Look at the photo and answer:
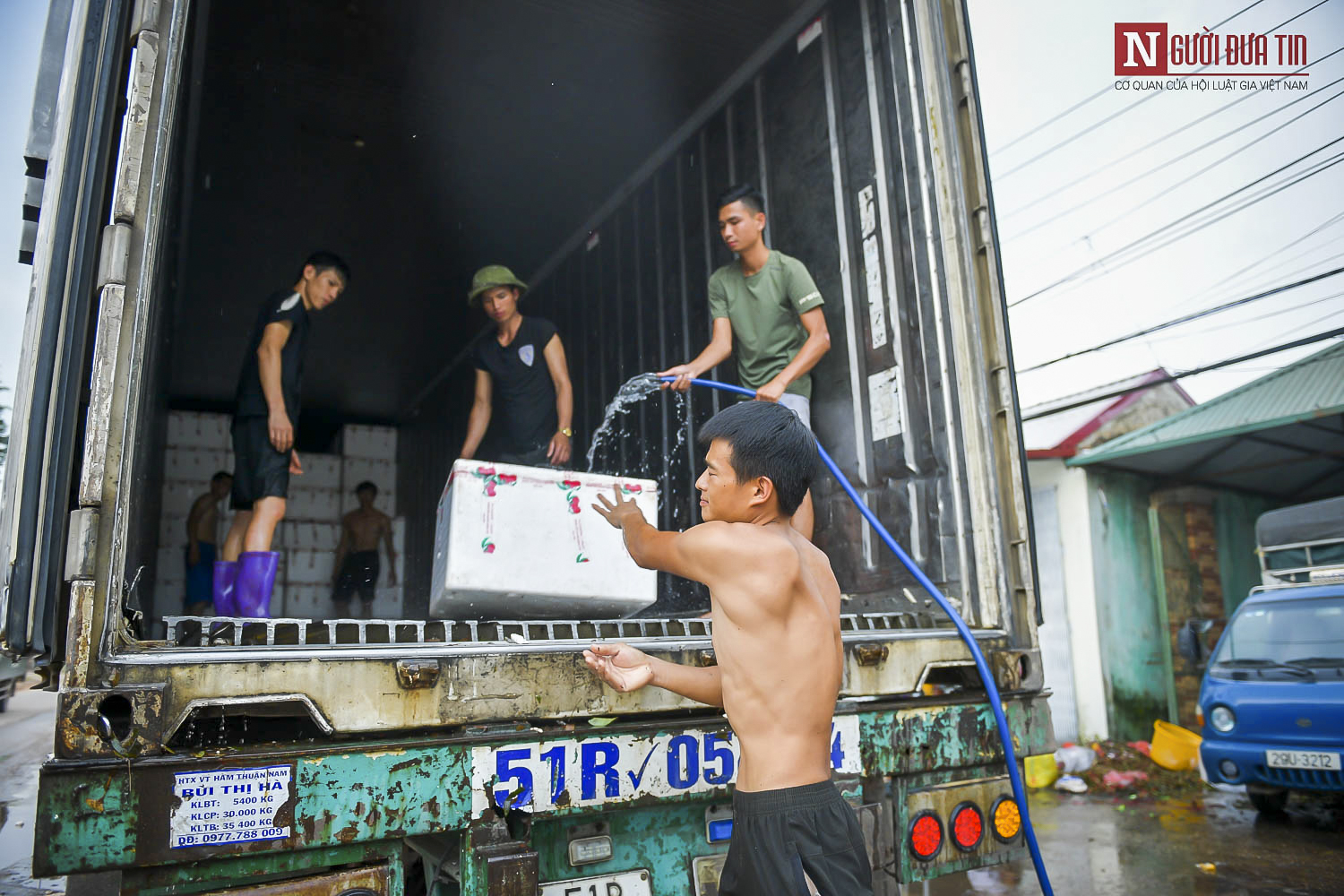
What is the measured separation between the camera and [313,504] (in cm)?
836

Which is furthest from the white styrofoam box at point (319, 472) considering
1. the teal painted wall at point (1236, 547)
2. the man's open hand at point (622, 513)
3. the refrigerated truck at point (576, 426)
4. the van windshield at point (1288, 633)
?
the teal painted wall at point (1236, 547)

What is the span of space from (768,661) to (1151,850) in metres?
4.63

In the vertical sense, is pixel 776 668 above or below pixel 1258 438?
below

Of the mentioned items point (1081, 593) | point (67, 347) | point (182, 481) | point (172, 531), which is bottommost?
point (1081, 593)

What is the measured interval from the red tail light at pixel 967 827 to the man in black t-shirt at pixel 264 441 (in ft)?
8.14

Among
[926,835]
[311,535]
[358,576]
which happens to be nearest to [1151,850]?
[926,835]

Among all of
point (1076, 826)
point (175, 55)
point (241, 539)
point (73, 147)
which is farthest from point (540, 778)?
point (1076, 826)

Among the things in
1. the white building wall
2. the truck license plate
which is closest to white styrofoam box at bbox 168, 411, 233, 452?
the truck license plate

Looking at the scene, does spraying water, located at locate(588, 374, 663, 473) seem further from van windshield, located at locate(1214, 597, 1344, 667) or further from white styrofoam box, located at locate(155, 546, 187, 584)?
van windshield, located at locate(1214, 597, 1344, 667)

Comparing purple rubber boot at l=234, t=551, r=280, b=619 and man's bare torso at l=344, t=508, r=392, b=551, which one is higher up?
man's bare torso at l=344, t=508, r=392, b=551

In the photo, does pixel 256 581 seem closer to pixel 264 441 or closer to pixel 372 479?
pixel 264 441

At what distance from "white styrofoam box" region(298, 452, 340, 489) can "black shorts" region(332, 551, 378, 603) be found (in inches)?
34.6

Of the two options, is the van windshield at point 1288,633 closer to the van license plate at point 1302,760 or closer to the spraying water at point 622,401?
the van license plate at point 1302,760

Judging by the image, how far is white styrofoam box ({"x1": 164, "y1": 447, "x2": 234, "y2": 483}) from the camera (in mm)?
7676
